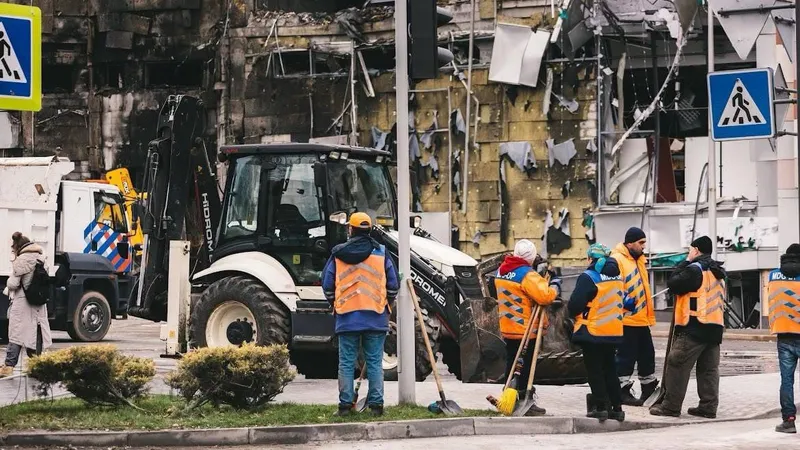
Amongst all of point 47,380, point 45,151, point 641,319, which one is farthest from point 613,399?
point 45,151

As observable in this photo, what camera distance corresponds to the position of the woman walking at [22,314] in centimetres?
1725

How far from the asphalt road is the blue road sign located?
10.4 ft

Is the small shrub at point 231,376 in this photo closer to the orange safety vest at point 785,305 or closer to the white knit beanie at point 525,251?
the white knit beanie at point 525,251

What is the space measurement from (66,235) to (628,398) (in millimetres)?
12866

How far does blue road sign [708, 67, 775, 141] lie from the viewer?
1875cm

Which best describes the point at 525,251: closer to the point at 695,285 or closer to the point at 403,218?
the point at 403,218

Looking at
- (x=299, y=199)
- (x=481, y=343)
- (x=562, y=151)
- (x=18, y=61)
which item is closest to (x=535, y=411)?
(x=481, y=343)

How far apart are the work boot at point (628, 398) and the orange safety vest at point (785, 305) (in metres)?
2.05

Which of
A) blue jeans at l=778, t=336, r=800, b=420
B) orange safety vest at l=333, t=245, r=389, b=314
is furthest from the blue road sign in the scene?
orange safety vest at l=333, t=245, r=389, b=314

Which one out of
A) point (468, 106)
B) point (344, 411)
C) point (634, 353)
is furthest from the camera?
point (468, 106)

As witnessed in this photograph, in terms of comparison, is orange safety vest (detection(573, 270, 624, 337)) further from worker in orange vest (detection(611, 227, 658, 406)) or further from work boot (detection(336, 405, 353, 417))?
work boot (detection(336, 405, 353, 417))

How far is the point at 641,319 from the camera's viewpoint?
48.8 feet

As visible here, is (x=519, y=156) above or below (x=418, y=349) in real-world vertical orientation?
above

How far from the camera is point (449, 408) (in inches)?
522
